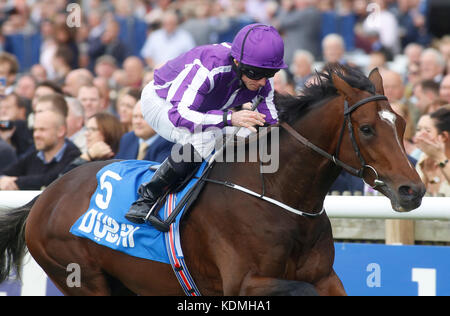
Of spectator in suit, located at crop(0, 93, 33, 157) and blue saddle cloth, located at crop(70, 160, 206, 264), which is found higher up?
spectator in suit, located at crop(0, 93, 33, 157)

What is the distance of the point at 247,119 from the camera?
3889 mm

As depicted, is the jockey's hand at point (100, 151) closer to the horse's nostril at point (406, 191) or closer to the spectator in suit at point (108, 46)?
the horse's nostril at point (406, 191)

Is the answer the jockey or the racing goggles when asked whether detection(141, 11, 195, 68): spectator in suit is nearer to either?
the jockey

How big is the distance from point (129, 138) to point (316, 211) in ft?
9.25

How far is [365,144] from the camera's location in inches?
147

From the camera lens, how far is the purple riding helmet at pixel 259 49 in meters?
3.99

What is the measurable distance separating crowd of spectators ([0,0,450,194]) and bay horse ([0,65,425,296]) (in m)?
1.82

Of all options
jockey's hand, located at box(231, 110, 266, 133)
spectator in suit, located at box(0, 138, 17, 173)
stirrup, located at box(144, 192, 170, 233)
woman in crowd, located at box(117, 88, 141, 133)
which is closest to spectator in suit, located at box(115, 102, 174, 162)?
woman in crowd, located at box(117, 88, 141, 133)

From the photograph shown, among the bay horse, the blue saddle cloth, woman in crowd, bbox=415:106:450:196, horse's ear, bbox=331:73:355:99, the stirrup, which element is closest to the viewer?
the bay horse

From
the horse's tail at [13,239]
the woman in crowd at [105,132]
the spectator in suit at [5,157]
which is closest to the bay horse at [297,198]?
the horse's tail at [13,239]

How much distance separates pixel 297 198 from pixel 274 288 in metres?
0.48

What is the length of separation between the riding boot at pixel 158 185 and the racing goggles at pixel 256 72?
0.56m

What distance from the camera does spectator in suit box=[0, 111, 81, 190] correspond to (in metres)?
6.29
